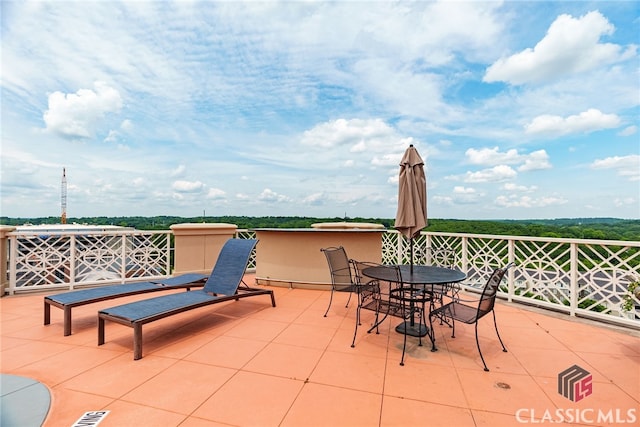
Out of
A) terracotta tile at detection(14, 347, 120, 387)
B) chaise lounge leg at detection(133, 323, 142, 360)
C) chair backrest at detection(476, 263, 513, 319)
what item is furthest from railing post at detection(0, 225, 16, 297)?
chair backrest at detection(476, 263, 513, 319)

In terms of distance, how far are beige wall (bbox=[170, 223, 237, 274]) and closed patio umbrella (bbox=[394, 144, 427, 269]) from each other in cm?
440

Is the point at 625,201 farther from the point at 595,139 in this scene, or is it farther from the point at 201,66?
the point at 201,66

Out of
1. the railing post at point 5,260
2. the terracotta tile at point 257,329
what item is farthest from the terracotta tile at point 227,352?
the railing post at point 5,260

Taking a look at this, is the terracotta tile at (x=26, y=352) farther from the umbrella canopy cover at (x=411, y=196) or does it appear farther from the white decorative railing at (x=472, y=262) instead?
the umbrella canopy cover at (x=411, y=196)

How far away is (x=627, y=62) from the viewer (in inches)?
239

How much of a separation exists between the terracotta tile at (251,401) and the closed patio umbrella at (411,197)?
221cm

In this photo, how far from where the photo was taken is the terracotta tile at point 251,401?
6.40ft

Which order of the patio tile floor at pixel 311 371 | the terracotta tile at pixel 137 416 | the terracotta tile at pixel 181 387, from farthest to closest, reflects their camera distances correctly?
the terracotta tile at pixel 181 387 → the patio tile floor at pixel 311 371 → the terracotta tile at pixel 137 416

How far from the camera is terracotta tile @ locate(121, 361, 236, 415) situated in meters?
2.13

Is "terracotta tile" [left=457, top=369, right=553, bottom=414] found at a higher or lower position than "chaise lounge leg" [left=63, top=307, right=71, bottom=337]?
lower

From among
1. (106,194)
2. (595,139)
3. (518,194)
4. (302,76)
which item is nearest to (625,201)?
(518,194)

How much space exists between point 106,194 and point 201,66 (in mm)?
6532

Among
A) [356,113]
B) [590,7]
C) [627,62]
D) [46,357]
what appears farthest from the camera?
[356,113]

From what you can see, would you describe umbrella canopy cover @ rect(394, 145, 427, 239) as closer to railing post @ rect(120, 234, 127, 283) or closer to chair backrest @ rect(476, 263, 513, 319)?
chair backrest @ rect(476, 263, 513, 319)
